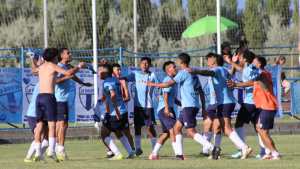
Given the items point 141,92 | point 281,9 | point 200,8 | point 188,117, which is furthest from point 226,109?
point 200,8

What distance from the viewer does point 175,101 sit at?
68.7 feet

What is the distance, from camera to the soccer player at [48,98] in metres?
18.0

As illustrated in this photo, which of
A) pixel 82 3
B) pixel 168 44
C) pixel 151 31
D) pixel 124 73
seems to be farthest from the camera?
pixel 168 44

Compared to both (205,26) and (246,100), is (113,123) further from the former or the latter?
(205,26)

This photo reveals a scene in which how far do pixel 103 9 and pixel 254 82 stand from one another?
2571 cm

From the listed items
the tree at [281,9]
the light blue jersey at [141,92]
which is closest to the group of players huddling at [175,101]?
the light blue jersey at [141,92]

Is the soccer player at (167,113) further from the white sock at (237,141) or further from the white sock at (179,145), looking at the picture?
the white sock at (237,141)

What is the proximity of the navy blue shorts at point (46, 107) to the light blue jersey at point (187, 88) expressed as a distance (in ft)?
8.75

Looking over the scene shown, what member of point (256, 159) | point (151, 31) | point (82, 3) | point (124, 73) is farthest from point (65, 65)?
point (151, 31)

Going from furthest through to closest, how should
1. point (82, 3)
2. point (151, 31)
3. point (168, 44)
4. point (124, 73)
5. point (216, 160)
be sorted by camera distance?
point (168, 44)
point (151, 31)
point (82, 3)
point (124, 73)
point (216, 160)

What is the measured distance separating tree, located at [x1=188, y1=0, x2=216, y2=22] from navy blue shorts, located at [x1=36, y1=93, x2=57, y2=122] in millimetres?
17063

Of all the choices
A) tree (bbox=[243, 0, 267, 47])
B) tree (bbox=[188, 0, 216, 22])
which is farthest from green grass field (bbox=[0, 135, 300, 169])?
tree (bbox=[243, 0, 267, 47])

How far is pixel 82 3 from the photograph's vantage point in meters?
37.7

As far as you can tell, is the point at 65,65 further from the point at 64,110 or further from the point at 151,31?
the point at 151,31
